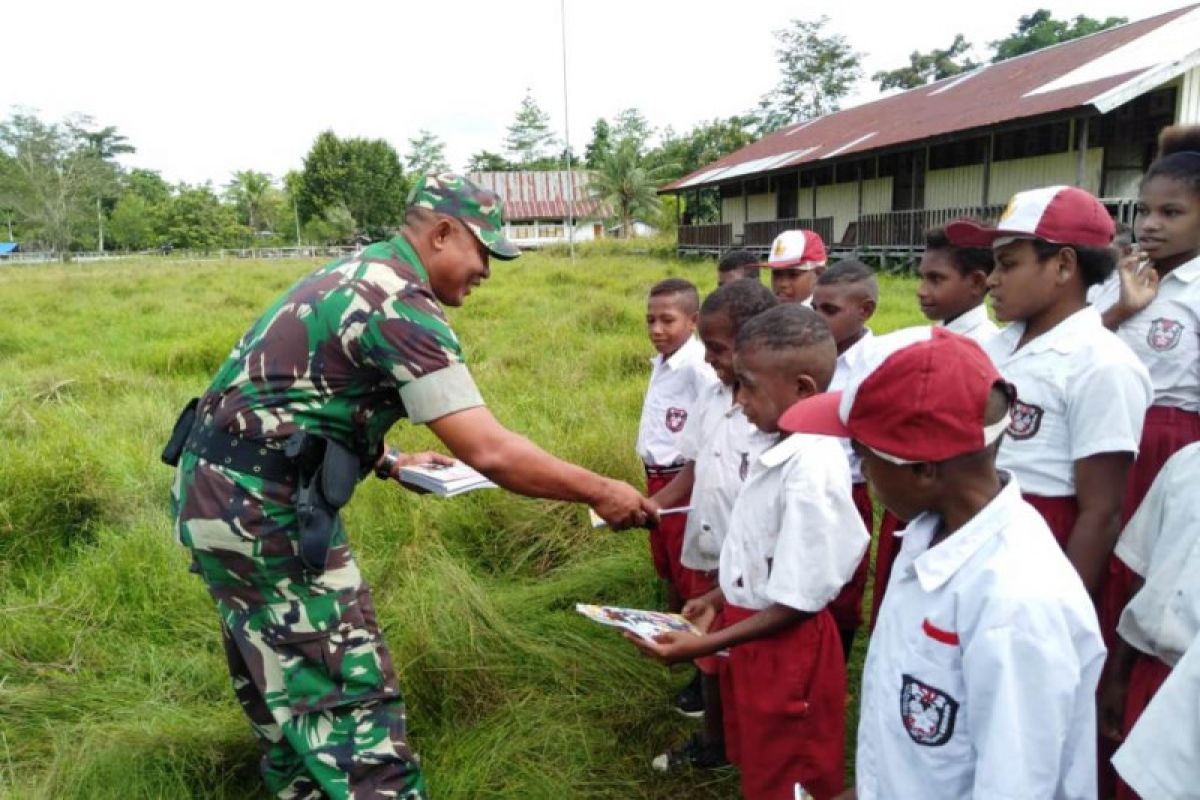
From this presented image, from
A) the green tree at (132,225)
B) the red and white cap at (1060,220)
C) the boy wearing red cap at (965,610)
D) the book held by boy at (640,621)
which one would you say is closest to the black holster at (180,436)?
the book held by boy at (640,621)

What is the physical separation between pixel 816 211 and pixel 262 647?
774 inches

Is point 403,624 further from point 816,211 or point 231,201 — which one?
point 231,201

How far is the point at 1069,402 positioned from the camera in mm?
1813

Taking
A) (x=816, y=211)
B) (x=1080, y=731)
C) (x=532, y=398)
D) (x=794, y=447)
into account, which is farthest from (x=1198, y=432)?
(x=816, y=211)

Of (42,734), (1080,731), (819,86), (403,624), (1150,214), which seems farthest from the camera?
(819,86)

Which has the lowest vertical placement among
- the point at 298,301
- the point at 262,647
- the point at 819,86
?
the point at 262,647

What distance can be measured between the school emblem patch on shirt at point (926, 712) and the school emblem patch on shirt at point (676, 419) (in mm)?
1936

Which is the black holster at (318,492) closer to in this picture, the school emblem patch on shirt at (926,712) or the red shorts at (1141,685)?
the school emblem patch on shirt at (926,712)

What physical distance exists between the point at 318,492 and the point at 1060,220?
1.82 meters

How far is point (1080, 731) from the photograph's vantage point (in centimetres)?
118

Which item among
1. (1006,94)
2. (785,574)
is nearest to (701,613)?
(785,574)

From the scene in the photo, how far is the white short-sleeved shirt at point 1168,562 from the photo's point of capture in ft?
4.56

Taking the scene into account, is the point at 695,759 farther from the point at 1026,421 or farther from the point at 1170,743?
the point at 1170,743

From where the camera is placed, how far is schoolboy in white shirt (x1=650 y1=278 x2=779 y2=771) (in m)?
2.33
